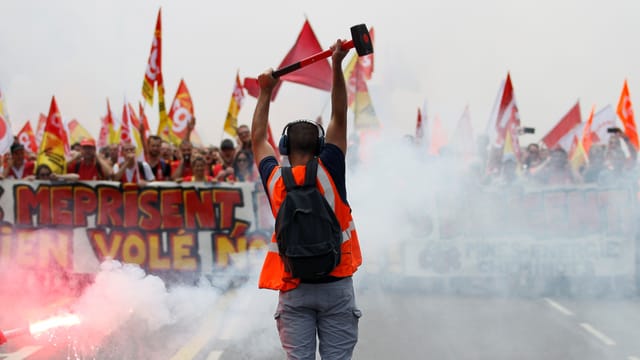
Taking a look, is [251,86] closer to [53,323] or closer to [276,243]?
[53,323]

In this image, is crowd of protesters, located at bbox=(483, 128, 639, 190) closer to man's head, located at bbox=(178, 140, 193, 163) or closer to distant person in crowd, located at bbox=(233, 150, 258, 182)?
distant person in crowd, located at bbox=(233, 150, 258, 182)

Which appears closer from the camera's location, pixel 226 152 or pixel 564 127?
pixel 226 152

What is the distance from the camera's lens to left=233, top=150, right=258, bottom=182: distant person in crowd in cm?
916

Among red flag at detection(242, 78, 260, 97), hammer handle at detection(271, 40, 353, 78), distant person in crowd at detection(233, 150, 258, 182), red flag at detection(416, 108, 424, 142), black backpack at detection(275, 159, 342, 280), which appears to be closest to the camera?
black backpack at detection(275, 159, 342, 280)

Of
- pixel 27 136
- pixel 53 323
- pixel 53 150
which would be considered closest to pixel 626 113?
pixel 53 150

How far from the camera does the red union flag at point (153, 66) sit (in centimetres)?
1116

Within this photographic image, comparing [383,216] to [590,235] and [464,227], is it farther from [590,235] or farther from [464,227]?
[590,235]

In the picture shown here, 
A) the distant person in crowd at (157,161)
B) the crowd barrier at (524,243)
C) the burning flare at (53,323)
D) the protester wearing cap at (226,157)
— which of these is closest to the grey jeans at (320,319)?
the burning flare at (53,323)

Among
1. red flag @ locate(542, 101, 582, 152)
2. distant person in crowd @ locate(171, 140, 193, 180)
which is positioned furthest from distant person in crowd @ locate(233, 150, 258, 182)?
red flag @ locate(542, 101, 582, 152)

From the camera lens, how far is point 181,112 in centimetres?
1420

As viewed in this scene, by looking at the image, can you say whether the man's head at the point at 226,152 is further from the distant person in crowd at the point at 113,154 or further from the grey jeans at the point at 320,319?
the grey jeans at the point at 320,319

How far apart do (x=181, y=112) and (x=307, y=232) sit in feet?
38.4

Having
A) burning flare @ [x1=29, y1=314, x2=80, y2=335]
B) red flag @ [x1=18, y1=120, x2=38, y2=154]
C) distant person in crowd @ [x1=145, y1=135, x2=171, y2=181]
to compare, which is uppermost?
red flag @ [x1=18, y1=120, x2=38, y2=154]

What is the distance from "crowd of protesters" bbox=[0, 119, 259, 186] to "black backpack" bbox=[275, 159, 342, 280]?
6.02m
